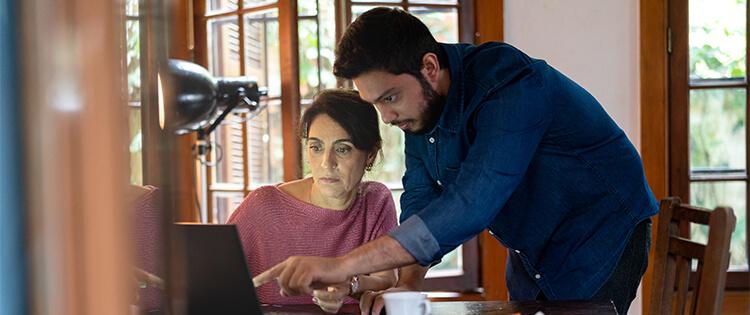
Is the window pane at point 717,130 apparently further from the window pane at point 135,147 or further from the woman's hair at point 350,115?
the window pane at point 135,147

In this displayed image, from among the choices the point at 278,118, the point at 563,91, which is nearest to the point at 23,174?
the point at 563,91

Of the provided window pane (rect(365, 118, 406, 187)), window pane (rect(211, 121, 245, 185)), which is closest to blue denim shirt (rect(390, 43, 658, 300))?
window pane (rect(365, 118, 406, 187))

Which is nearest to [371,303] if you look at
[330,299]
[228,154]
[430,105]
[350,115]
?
[330,299]

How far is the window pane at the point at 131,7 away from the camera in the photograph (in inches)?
11.5

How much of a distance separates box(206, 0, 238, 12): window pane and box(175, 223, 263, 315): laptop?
2.31 m

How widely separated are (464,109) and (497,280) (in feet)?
5.58

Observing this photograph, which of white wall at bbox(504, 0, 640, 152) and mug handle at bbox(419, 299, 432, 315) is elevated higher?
white wall at bbox(504, 0, 640, 152)

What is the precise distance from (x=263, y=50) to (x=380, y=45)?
5.59 ft

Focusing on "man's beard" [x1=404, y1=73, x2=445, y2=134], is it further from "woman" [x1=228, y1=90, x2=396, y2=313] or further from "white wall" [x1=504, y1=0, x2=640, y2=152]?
"white wall" [x1=504, y1=0, x2=640, y2=152]

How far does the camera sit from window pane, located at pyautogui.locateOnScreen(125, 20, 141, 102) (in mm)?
292

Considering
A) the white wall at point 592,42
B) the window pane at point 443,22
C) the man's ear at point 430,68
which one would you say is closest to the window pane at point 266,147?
the window pane at point 443,22

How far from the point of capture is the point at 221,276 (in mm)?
1190

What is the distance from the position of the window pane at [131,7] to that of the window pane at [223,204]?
3263 millimetres

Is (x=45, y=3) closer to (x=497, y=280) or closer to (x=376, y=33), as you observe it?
(x=376, y=33)
